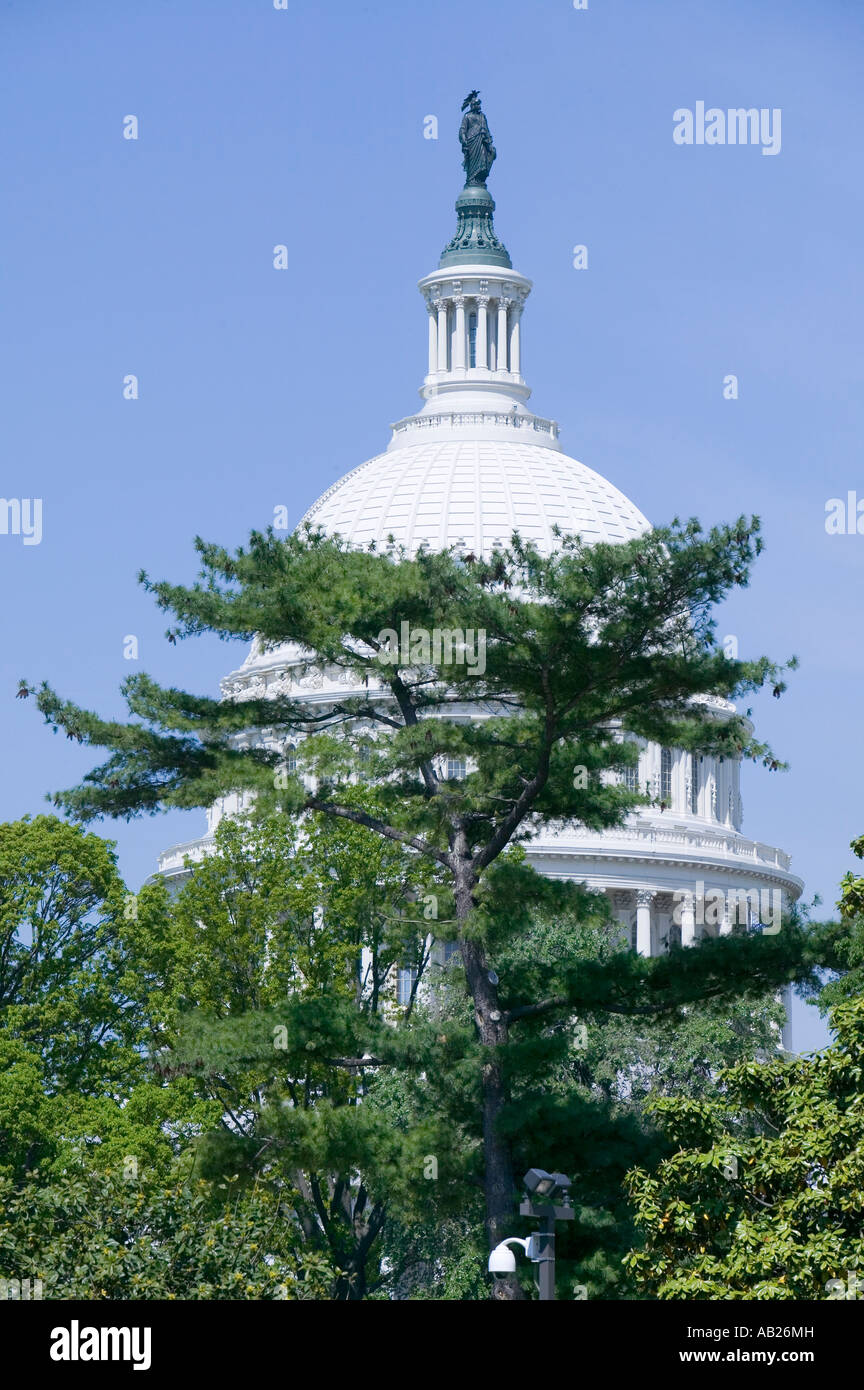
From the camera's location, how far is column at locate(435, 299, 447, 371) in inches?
5010

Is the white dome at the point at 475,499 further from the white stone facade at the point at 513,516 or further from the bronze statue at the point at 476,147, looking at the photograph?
the bronze statue at the point at 476,147

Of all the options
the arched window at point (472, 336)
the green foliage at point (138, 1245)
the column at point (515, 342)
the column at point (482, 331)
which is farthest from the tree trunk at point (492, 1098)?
the arched window at point (472, 336)

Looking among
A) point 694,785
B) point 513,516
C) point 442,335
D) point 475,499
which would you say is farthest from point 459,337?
point 694,785

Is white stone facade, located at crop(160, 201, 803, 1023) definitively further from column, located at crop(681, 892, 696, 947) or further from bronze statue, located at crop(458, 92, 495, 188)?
bronze statue, located at crop(458, 92, 495, 188)

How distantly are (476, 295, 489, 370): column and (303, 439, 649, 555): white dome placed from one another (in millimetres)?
6983

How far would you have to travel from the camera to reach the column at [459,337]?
415 ft

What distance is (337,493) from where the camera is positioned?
120 m

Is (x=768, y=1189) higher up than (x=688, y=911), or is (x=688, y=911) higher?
(x=688, y=911)

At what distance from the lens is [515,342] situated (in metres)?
127

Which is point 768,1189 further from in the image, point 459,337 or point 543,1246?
point 459,337

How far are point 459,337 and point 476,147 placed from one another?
10.6 metres

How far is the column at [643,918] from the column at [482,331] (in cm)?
3382
